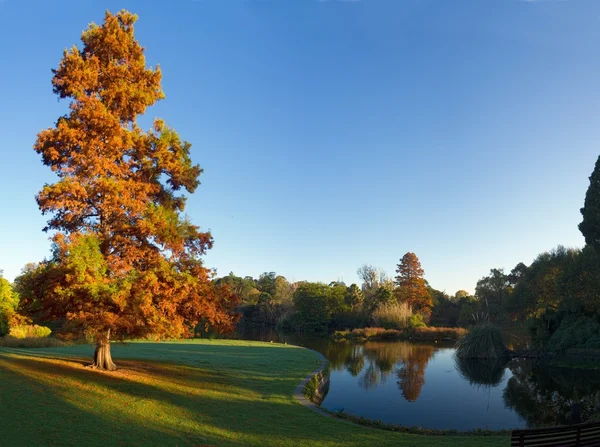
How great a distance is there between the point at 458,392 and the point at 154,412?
1310cm

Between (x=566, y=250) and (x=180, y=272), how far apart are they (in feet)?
152

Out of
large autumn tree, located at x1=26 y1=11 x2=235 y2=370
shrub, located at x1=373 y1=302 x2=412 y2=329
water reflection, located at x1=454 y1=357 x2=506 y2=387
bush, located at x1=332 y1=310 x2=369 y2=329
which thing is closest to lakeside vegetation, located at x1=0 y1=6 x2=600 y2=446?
large autumn tree, located at x1=26 y1=11 x2=235 y2=370

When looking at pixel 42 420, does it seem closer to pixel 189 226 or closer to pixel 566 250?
pixel 189 226

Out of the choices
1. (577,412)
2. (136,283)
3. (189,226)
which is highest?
(189,226)

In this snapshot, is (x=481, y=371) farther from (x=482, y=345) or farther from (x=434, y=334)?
(x=434, y=334)

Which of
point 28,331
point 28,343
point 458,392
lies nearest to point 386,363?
point 458,392

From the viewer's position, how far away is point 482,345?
2819 cm

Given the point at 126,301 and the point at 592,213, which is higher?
the point at 592,213

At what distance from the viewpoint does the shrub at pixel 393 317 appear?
153 feet

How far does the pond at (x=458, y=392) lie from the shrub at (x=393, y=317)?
60.1 feet

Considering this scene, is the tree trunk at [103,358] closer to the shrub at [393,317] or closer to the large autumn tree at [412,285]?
the shrub at [393,317]

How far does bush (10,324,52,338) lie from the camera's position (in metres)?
25.1

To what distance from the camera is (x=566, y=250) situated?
46.0 metres

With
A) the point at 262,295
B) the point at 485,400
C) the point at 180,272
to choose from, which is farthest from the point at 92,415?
the point at 262,295
